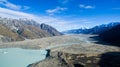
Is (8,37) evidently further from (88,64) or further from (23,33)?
(88,64)

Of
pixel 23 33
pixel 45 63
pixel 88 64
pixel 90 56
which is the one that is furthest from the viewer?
pixel 23 33

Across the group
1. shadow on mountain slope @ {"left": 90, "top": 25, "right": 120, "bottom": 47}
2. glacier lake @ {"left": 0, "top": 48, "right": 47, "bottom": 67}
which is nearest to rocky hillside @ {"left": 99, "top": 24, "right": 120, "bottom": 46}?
shadow on mountain slope @ {"left": 90, "top": 25, "right": 120, "bottom": 47}

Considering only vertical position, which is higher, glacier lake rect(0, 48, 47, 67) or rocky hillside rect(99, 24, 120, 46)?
rocky hillside rect(99, 24, 120, 46)

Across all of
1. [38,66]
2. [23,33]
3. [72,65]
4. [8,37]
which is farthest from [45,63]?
[23,33]

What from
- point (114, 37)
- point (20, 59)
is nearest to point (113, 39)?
point (114, 37)

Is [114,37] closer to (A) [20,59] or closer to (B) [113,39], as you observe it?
(B) [113,39]

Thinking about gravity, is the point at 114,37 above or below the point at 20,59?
above

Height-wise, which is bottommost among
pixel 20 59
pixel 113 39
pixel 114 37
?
pixel 20 59

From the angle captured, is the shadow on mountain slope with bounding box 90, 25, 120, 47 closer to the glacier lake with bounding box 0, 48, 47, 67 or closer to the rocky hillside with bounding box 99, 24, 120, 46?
the rocky hillside with bounding box 99, 24, 120, 46

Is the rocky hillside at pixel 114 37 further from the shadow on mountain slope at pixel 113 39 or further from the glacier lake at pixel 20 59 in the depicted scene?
the glacier lake at pixel 20 59

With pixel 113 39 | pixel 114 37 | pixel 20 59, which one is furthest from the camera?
pixel 114 37

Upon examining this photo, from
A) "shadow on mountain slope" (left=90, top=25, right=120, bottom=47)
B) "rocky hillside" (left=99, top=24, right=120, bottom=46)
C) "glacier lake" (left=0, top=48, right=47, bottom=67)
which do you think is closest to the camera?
Result: "glacier lake" (left=0, top=48, right=47, bottom=67)
